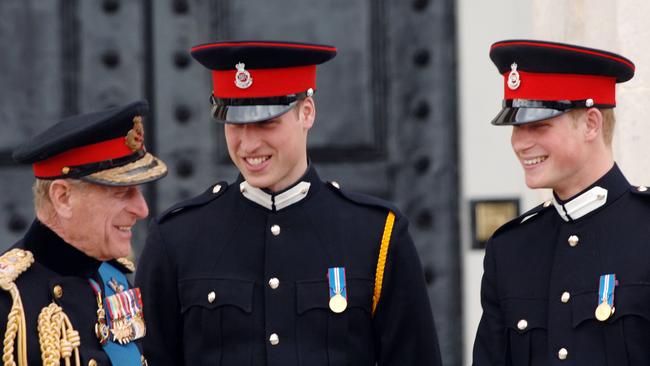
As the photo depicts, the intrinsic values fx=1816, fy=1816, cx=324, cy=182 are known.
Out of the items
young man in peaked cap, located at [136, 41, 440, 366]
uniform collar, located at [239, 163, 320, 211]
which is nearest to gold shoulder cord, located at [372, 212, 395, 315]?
young man in peaked cap, located at [136, 41, 440, 366]

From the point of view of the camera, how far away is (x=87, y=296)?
4.28 meters

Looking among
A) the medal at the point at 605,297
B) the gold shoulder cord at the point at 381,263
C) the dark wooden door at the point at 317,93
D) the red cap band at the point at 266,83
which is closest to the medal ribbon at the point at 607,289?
the medal at the point at 605,297

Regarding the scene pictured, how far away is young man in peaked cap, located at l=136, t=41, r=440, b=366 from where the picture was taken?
4590mm

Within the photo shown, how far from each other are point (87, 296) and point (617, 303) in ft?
4.19

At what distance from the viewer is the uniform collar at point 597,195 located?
4531 millimetres

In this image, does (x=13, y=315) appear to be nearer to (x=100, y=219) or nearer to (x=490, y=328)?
(x=100, y=219)

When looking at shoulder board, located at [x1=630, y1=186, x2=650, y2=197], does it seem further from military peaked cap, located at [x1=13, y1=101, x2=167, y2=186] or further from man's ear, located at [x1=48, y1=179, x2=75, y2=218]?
man's ear, located at [x1=48, y1=179, x2=75, y2=218]

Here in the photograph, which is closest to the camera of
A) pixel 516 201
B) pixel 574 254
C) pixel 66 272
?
pixel 66 272

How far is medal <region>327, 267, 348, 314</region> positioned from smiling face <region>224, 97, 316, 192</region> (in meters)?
0.28

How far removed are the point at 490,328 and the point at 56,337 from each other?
1159 millimetres

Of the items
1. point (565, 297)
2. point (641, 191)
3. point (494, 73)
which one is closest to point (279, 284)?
point (565, 297)

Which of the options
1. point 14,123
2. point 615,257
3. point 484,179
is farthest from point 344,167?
point 615,257

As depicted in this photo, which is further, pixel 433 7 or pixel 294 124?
pixel 433 7

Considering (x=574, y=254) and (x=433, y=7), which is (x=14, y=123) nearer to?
(x=433, y=7)
